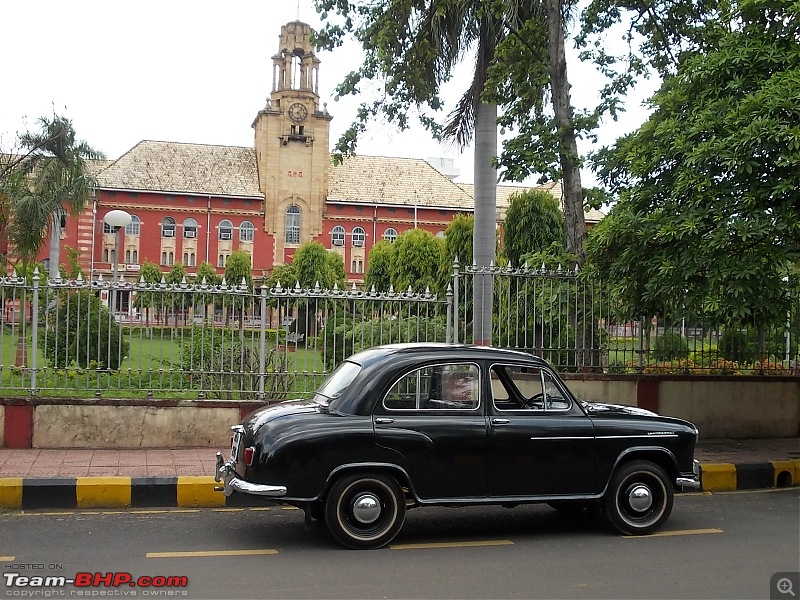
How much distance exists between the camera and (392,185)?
57.4 meters

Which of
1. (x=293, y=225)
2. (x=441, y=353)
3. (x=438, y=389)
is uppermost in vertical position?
(x=293, y=225)

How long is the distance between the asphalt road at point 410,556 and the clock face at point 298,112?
1998 inches

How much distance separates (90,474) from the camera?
8570mm

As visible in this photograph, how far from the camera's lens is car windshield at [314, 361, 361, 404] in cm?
691

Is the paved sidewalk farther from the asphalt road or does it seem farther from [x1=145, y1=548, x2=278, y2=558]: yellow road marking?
[x1=145, y1=548, x2=278, y2=558]: yellow road marking

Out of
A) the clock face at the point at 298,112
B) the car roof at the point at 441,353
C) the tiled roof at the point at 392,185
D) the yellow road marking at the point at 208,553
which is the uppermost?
the clock face at the point at 298,112

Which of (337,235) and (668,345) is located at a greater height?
(337,235)

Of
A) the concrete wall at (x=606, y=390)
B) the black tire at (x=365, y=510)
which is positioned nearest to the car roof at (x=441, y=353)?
the black tire at (x=365, y=510)

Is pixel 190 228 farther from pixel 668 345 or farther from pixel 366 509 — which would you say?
pixel 366 509

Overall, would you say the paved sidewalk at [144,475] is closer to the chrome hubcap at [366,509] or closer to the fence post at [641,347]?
the fence post at [641,347]

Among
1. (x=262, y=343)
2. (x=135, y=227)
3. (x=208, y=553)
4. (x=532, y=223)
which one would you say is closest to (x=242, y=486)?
(x=208, y=553)

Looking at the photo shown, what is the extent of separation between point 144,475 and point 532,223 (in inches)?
727

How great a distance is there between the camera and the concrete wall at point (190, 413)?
397 inches

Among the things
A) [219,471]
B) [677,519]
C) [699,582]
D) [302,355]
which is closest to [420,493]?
[219,471]
